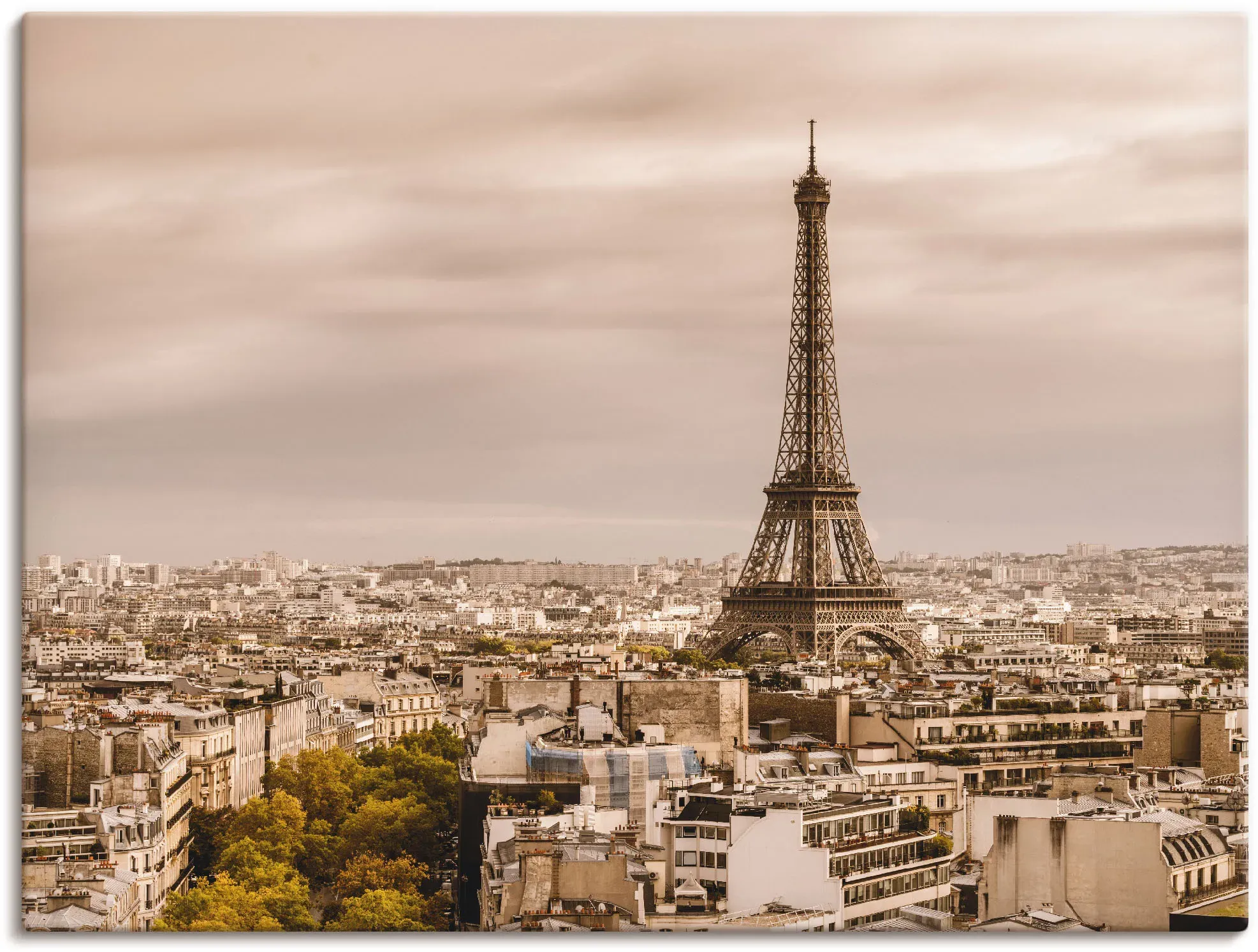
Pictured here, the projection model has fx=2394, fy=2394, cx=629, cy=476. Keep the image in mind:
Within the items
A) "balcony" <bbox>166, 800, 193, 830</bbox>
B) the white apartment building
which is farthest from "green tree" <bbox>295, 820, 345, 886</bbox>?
the white apartment building

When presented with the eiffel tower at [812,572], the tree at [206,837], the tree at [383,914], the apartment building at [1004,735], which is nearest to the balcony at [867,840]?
the tree at [383,914]

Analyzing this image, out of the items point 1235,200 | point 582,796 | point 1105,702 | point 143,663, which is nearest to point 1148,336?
point 1235,200

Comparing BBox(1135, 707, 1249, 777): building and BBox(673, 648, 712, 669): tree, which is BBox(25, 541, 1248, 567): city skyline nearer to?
BBox(1135, 707, 1249, 777): building

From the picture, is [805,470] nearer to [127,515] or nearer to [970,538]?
[970,538]

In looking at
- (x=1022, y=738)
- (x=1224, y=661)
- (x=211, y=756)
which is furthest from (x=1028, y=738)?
(x=211, y=756)

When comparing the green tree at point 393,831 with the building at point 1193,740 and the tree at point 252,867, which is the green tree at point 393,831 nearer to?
the tree at point 252,867
